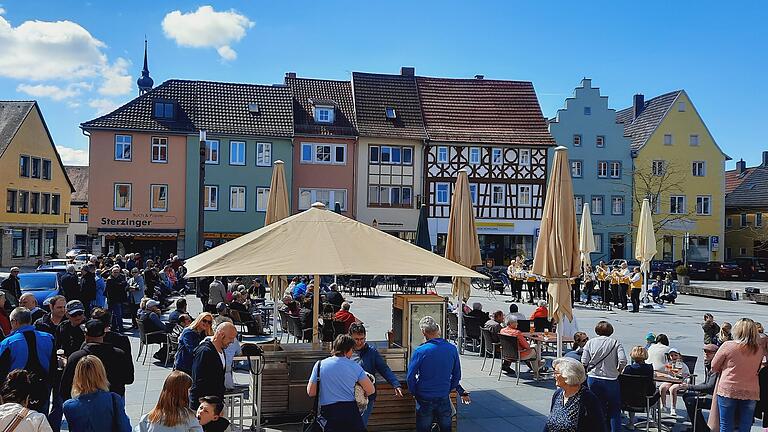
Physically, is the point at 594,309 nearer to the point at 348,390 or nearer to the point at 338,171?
the point at 348,390

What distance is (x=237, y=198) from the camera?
40.8 meters

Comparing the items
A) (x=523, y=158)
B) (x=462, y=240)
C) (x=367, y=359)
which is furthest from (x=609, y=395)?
(x=523, y=158)

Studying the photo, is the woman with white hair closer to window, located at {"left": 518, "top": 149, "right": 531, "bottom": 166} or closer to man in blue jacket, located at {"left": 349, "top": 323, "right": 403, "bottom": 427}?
man in blue jacket, located at {"left": 349, "top": 323, "right": 403, "bottom": 427}

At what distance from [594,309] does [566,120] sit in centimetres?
2578

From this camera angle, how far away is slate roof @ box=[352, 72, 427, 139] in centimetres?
4269

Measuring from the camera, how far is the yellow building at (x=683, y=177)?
161 ft

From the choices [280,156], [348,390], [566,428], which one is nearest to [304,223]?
[348,390]

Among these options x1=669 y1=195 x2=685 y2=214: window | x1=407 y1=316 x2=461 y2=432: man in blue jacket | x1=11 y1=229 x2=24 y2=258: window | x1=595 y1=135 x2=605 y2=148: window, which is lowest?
x1=407 y1=316 x2=461 y2=432: man in blue jacket

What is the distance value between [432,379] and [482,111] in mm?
39899

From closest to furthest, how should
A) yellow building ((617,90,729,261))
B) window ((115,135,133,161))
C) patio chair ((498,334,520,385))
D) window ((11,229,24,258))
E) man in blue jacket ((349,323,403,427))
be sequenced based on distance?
man in blue jacket ((349,323,403,427)) < patio chair ((498,334,520,385)) < window ((115,135,133,161)) < window ((11,229,24,258)) < yellow building ((617,90,729,261))

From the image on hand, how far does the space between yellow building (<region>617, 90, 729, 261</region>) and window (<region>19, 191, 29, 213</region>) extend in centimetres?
4095

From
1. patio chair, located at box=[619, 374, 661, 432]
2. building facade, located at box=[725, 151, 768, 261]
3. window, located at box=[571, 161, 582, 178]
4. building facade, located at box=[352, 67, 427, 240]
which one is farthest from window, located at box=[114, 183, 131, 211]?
building facade, located at box=[725, 151, 768, 261]

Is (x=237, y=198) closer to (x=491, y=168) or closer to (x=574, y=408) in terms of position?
(x=491, y=168)

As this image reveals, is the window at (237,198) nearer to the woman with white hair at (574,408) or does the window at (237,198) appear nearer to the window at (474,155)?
the window at (474,155)
